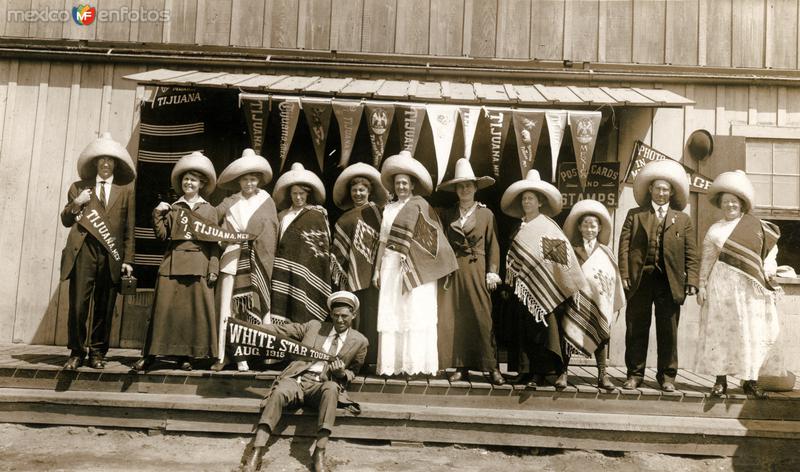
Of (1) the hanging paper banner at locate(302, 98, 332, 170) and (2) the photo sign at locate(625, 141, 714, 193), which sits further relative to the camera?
(2) the photo sign at locate(625, 141, 714, 193)

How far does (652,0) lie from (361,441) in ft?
18.4

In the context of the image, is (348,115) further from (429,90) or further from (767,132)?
(767,132)

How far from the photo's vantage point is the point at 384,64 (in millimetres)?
7082

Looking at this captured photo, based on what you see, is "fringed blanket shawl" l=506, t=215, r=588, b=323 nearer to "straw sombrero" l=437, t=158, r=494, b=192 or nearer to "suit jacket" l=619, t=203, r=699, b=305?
"suit jacket" l=619, t=203, r=699, b=305

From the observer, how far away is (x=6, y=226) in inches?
273

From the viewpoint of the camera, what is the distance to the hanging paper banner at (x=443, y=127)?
6.08 m

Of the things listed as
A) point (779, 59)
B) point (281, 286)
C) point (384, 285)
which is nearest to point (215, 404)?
point (281, 286)

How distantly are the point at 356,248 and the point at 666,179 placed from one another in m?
2.68

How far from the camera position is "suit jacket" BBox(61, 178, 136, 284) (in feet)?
17.7

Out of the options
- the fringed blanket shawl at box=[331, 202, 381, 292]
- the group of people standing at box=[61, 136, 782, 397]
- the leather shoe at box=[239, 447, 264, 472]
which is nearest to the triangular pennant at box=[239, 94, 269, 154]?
the group of people standing at box=[61, 136, 782, 397]

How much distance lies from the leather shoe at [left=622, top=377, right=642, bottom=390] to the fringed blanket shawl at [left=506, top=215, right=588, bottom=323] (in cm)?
83

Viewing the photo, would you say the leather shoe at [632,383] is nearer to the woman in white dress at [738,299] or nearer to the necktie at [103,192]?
the woman in white dress at [738,299]

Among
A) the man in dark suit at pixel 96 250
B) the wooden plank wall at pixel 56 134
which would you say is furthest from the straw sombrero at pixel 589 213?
the man in dark suit at pixel 96 250

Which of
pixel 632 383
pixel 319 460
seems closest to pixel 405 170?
pixel 319 460
